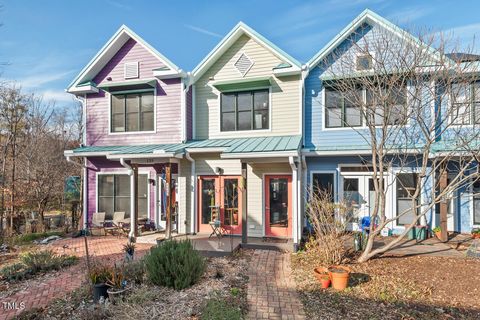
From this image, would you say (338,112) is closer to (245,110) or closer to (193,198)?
(245,110)

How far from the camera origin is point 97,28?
41.1ft

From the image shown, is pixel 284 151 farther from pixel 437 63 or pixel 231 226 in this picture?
pixel 437 63

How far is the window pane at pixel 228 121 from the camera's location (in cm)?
1176

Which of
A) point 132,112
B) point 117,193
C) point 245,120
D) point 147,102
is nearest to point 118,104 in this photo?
point 132,112

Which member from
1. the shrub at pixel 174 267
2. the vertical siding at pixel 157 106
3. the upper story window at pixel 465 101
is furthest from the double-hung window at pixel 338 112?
the shrub at pixel 174 267

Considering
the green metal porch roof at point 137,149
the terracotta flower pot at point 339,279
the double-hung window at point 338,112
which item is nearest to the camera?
the terracotta flower pot at point 339,279

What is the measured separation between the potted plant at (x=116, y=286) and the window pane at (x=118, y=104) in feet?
28.4

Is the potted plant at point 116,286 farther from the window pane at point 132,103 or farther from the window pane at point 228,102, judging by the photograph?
the window pane at point 132,103

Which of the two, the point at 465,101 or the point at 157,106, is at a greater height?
the point at 157,106

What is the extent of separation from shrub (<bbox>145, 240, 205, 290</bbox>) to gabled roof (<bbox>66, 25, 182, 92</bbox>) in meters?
7.83

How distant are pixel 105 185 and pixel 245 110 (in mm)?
7220

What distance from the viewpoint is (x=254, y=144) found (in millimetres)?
10203

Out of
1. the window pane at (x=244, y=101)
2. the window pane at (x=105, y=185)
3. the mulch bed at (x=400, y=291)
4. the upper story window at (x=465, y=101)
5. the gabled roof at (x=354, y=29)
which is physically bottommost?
the mulch bed at (x=400, y=291)

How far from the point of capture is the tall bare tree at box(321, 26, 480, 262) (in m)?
7.75
